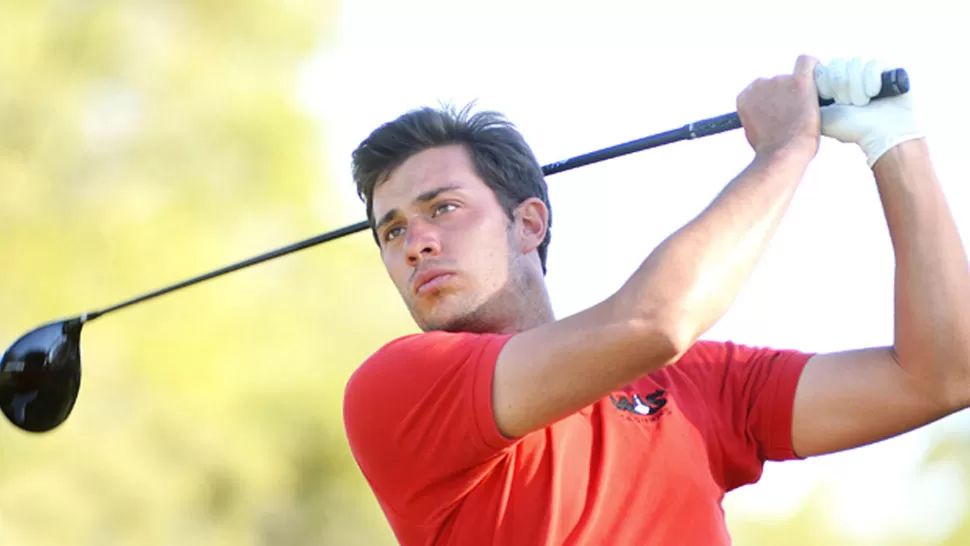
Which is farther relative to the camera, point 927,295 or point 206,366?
point 206,366

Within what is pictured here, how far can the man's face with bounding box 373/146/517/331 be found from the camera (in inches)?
101

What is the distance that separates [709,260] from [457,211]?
82cm

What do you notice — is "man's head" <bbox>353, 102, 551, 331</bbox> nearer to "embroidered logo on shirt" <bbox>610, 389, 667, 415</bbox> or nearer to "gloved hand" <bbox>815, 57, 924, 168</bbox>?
"embroidered logo on shirt" <bbox>610, 389, 667, 415</bbox>

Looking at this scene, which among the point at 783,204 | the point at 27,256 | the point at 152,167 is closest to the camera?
the point at 783,204

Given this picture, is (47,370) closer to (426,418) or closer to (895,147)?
(426,418)

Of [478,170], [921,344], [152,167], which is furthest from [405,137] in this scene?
[152,167]

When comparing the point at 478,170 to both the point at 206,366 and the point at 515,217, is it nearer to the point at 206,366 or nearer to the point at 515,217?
the point at 515,217

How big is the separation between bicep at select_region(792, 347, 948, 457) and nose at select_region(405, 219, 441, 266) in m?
0.76

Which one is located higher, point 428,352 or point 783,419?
point 428,352

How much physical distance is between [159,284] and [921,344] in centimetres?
785

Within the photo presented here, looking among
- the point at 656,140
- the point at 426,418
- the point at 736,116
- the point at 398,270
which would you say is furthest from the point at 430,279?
the point at 736,116

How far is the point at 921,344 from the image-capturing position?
95.8 inches

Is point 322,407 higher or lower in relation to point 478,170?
lower

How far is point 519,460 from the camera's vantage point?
7.25 ft
